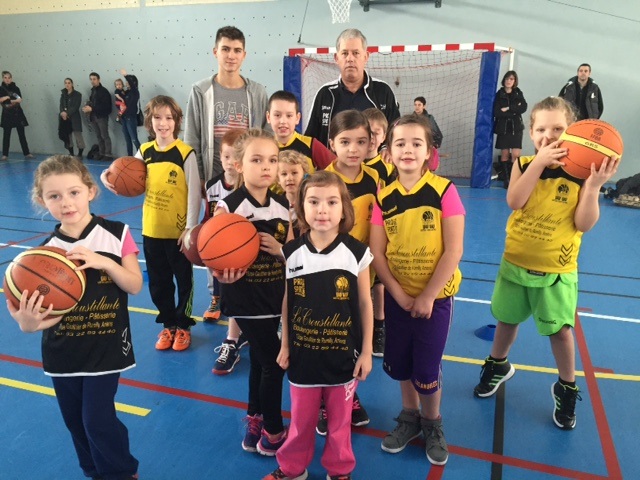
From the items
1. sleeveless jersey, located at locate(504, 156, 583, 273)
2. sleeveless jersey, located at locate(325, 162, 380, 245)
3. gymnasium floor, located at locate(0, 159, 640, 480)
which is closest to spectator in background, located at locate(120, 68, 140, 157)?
gymnasium floor, located at locate(0, 159, 640, 480)

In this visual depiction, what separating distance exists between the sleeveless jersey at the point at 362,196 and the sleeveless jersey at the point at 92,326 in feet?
4.00

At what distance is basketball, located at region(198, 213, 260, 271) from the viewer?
2312 mm

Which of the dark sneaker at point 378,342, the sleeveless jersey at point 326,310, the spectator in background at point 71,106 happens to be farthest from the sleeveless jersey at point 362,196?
the spectator in background at point 71,106

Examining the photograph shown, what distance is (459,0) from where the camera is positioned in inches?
400

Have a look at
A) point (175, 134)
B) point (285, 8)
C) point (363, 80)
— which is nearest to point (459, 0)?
point (285, 8)

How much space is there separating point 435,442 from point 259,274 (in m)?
1.28

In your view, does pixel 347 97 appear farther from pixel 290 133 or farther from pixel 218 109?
pixel 218 109

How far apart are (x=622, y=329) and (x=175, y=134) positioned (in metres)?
3.83

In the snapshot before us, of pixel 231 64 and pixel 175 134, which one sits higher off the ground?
pixel 231 64

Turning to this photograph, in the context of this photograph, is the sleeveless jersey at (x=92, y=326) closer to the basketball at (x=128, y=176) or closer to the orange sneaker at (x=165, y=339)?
the basketball at (x=128, y=176)

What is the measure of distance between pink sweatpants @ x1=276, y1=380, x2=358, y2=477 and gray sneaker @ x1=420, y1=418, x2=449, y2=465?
468mm

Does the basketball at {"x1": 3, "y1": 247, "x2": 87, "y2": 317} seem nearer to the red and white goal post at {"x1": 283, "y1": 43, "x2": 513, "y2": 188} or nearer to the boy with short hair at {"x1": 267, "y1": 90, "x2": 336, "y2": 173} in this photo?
the boy with short hair at {"x1": 267, "y1": 90, "x2": 336, "y2": 173}

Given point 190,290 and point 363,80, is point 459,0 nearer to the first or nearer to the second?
point 363,80

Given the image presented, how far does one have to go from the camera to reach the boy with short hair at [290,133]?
10.4 ft
